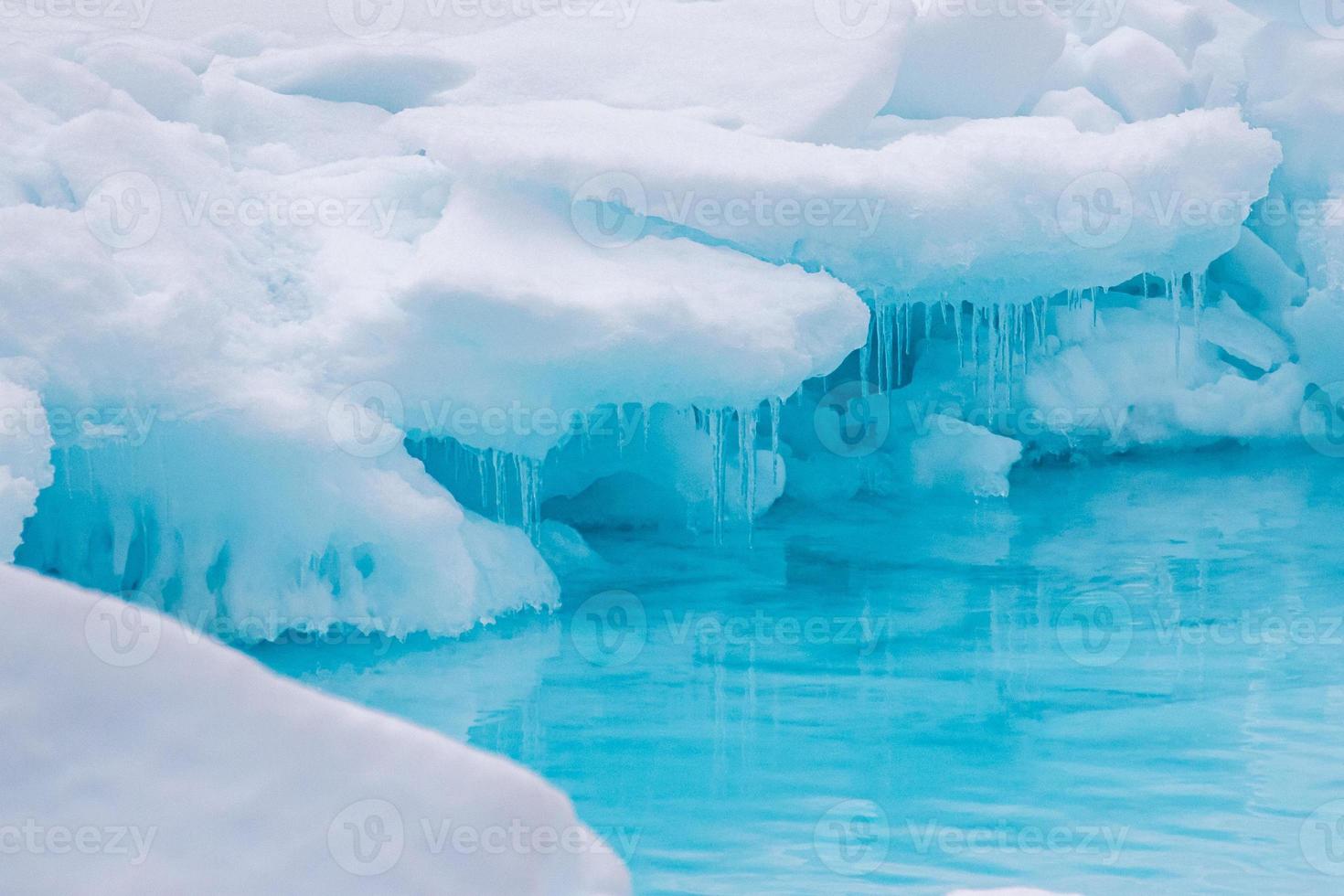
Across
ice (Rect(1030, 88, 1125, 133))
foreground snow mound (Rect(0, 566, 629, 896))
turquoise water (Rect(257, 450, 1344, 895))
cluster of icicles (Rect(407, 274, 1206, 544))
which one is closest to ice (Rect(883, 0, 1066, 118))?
ice (Rect(1030, 88, 1125, 133))

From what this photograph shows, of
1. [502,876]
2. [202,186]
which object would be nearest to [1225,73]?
[202,186]

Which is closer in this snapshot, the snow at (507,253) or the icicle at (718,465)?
the snow at (507,253)

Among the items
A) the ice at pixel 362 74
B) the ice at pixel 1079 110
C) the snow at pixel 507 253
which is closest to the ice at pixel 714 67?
the snow at pixel 507 253

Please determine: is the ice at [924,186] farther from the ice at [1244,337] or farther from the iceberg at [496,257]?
the ice at [1244,337]

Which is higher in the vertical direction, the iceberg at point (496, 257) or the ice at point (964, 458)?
the iceberg at point (496, 257)

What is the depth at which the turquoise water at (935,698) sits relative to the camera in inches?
207

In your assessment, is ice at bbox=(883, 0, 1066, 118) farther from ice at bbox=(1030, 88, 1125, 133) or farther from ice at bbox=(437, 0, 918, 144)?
ice at bbox=(437, 0, 918, 144)

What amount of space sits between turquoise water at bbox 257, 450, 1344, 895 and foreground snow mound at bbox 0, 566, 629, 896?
8.73ft

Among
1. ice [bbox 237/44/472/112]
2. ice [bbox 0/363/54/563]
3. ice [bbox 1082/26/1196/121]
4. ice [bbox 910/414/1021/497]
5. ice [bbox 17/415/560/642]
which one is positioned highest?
ice [bbox 1082/26/1196/121]

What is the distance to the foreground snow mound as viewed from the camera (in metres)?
2.32

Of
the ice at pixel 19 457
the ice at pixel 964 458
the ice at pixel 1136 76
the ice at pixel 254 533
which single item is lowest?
the ice at pixel 964 458

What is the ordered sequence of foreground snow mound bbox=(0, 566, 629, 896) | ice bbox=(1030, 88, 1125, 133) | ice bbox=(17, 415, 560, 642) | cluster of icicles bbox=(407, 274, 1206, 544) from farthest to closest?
1. ice bbox=(1030, 88, 1125, 133)
2. cluster of icicles bbox=(407, 274, 1206, 544)
3. ice bbox=(17, 415, 560, 642)
4. foreground snow mound bbox=(0, 566, 629, 896)

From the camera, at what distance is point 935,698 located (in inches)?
279

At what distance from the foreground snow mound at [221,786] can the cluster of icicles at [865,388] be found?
5.93 meters
